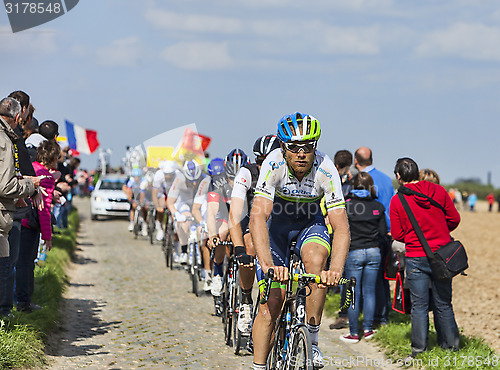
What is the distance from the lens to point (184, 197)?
14.1 m

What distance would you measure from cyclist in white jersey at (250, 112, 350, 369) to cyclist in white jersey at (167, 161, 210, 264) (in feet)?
18.2

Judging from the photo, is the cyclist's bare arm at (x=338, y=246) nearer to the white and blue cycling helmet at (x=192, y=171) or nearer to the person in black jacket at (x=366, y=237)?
the person in black jacket at (x=366, y=237)

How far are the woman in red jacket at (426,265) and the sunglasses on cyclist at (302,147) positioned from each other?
2.62 m

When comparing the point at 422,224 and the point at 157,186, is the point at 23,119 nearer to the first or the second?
the point at 422,224

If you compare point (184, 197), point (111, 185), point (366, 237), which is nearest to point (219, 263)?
point (366, 237)

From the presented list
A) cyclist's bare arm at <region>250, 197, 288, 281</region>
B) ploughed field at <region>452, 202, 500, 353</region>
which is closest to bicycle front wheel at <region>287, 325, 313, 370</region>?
cyclist's bare arm at <region>250, 197, 288, 281</region>

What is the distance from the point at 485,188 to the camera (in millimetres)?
108500

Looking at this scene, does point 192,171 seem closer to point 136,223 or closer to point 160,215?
point 160,215

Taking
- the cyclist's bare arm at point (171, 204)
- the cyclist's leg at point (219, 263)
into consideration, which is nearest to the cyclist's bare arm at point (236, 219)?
the cyclist's leg at point (219, 263)

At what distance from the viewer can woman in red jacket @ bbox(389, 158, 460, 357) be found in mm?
7730

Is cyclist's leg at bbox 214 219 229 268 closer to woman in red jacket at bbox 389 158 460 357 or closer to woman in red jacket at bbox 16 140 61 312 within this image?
woman in red jacket at bbox 16 140 61 312

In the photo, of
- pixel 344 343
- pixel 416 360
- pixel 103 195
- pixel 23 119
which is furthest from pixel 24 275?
pixel 103 195

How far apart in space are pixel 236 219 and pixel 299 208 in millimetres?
803

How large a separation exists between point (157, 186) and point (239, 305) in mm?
9187
